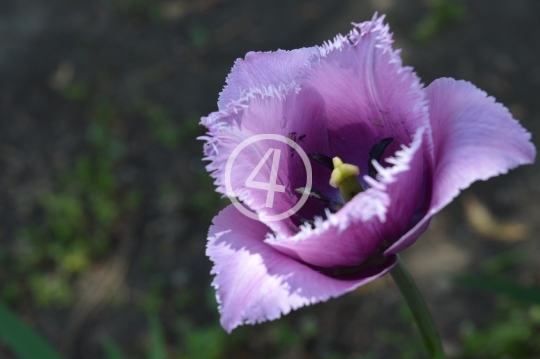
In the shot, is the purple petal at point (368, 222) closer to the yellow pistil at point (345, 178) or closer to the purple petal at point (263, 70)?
the yellow pistil at point (345, 178)

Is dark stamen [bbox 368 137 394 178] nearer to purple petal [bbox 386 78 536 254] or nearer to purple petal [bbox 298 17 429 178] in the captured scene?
purple petal [bbox 298 17 429 178]

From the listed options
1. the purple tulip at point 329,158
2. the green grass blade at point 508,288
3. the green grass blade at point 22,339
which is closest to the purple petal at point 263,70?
the purple tulip at point 329,158

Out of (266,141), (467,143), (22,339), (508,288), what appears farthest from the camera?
(22,339)

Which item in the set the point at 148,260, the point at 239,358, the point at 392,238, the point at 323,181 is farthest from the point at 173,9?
the point at 392,238

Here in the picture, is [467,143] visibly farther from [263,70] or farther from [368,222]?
[263,70]

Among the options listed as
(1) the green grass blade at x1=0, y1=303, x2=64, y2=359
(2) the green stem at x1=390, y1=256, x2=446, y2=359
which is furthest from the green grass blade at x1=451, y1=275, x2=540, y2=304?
(1) the green grass blade at x1=0, y1=303, x2=64, y2=359

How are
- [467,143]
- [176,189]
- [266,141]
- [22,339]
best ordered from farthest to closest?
[176,189], [22,339], [266,141], [467,143]

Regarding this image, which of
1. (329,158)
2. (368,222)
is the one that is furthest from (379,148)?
(368,222)
